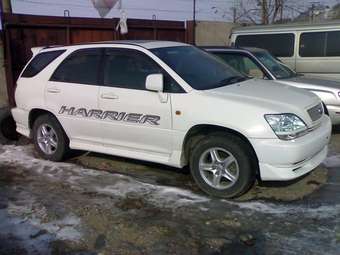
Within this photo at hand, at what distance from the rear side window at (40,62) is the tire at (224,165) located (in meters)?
2.71

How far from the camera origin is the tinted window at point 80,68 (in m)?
6.39

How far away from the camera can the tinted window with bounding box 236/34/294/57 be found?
35.2 ft

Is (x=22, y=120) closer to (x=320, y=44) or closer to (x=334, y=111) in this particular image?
(x=334, y=111)

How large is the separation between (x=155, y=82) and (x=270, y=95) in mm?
1305

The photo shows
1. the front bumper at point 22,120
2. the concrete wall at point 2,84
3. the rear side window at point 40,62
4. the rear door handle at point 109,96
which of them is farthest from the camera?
the concrete wall at point 2,84

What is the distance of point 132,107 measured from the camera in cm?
586

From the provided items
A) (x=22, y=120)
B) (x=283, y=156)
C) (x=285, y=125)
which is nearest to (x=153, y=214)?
(x=283, y=156)

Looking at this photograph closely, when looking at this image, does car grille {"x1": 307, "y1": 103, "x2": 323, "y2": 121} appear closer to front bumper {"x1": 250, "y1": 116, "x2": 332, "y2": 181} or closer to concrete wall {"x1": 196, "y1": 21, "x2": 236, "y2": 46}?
front bumper {"x1": 250, "y1": 116, "x2": 332, "y2": 181}

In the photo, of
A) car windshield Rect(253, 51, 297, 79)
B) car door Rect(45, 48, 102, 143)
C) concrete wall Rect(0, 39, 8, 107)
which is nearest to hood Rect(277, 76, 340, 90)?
car windshield Rect(253, 51, 297, 79)

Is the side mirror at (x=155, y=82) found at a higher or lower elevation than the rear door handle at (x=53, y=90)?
higher

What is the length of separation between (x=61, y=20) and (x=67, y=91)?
4.85 meters

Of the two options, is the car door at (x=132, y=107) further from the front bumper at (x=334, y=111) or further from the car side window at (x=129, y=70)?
the front bumper at (x=334, y=111)

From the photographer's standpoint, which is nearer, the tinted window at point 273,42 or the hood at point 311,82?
the hood at point 311,82

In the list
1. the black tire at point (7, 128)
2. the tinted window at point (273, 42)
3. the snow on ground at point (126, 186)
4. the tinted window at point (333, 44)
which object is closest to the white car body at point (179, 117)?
the snow on ground at point (126, 186)
